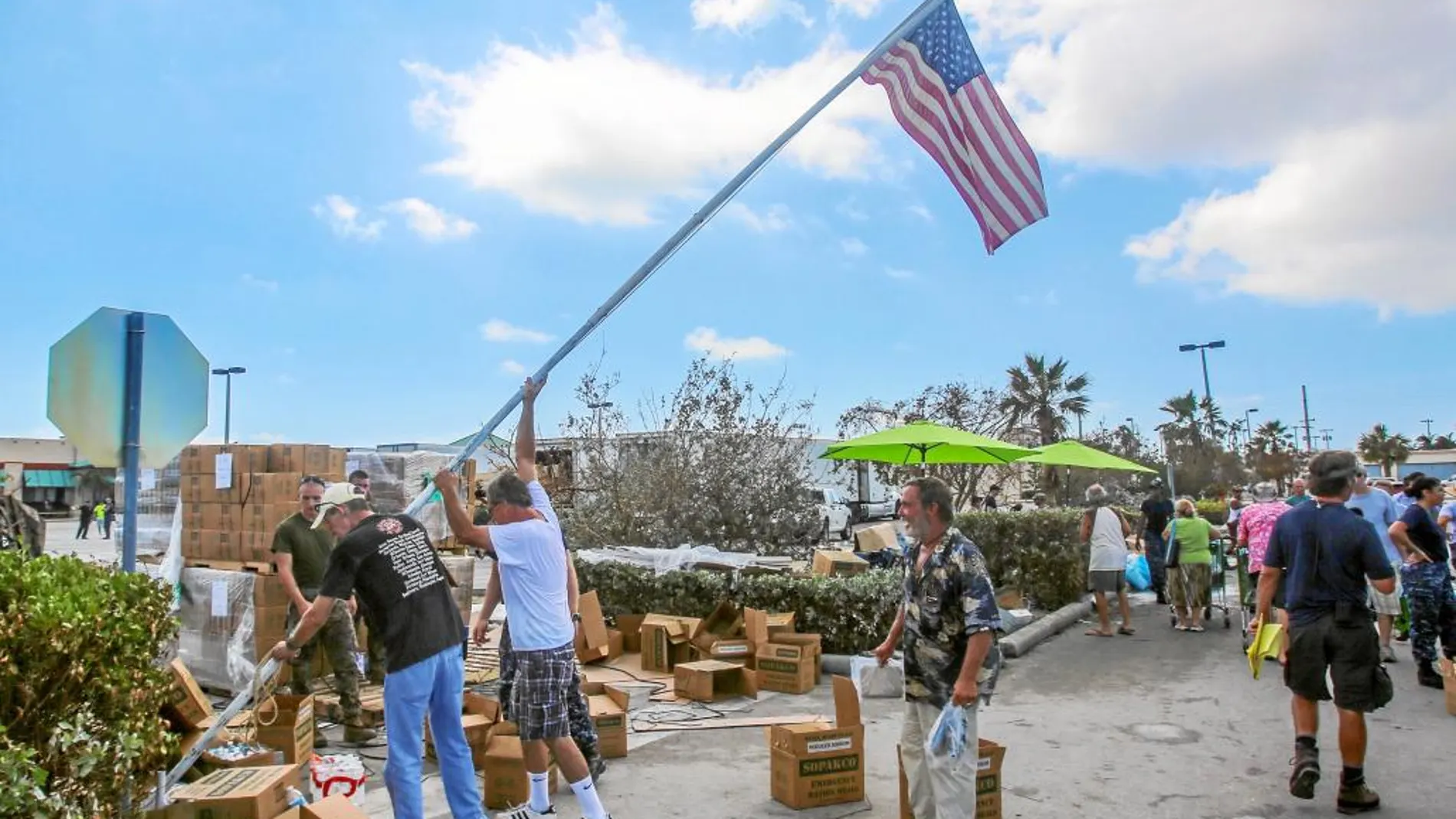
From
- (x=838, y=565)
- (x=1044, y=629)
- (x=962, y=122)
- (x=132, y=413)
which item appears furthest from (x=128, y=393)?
(x=1044, y=629)

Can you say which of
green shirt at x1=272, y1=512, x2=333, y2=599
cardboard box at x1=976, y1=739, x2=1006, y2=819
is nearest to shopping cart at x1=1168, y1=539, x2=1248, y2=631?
cardboard box at x1=976, y1=739, x2=1006, y2=819

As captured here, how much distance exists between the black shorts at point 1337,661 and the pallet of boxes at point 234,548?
293 inches

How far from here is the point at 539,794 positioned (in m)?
4.93

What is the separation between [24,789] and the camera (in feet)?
8.81

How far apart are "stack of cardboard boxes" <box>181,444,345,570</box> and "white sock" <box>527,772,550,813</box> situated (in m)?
4.70

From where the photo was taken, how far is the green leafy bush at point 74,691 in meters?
2.84

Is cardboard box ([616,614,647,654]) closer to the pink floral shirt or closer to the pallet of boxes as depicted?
the pallet of boxes

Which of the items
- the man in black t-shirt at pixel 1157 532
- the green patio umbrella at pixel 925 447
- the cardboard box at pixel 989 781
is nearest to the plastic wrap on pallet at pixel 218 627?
the cardboard box at pixel 989 781

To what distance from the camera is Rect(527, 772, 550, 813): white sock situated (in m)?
4.91

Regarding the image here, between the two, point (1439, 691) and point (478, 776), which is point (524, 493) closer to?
point (478, 776)

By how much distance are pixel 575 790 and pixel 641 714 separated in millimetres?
2866

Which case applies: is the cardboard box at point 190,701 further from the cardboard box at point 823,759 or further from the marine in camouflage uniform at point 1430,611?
the marine in camouflage uniform at point 1430,611

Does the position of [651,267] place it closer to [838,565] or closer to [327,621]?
[327,621]

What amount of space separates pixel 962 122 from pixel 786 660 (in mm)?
4694
